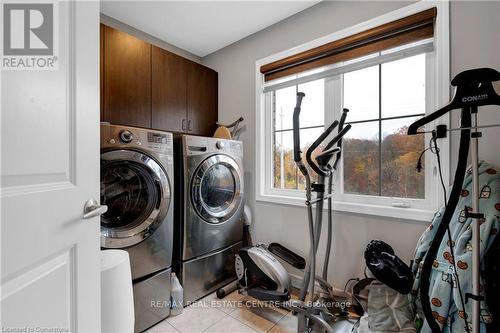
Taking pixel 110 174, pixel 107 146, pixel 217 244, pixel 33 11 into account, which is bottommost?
pixel 217 244

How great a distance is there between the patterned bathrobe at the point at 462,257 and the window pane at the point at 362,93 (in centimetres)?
76

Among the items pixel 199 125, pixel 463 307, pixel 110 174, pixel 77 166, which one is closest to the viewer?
pixel 77 166

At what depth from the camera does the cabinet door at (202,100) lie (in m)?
2.38

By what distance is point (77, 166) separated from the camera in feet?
2.37

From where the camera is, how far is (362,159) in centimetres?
176

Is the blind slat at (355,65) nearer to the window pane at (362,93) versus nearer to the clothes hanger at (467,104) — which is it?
the window pane at (362,93)

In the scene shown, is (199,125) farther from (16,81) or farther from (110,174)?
(16,81)

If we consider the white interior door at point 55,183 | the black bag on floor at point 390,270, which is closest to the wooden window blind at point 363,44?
the black bag on floor at point 390,270

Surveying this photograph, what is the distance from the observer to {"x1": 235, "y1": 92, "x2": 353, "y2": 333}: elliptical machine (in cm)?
138

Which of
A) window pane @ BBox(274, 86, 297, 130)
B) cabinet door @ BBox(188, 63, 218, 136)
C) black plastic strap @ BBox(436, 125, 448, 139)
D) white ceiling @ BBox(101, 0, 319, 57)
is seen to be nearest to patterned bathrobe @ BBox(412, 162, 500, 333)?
black plastic strap @ BBox(436, 125, 448, 139)

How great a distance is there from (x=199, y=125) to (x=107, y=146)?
1.24m

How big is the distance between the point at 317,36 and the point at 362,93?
633 millimetres

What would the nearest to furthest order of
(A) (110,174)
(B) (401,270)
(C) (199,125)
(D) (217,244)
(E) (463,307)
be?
(E) (463,307)
(B) (401,270)
(A) (110,174)
(D) (217,244)
(C) (199,125)

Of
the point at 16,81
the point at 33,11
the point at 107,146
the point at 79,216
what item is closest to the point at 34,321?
the point at 79,216
